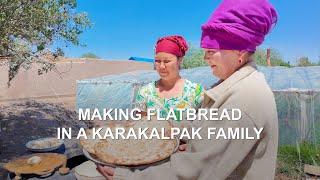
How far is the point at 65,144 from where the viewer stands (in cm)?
217

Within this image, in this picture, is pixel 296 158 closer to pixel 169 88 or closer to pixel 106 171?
pixel 169 88

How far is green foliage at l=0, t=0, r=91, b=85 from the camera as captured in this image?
5.19m

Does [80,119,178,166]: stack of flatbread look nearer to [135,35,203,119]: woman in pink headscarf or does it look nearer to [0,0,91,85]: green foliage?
[135,35,203,119]: woman in pink headscarf

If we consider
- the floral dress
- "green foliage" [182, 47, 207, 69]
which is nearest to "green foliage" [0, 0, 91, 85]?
the floral dress

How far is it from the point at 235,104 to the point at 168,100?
51.5 inches

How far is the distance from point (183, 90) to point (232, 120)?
53.3 inches

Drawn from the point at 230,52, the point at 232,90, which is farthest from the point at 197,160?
the point at 230,52

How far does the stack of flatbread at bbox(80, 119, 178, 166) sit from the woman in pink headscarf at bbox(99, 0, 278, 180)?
0.07 m

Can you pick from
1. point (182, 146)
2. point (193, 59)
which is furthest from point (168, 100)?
point (193, 59)

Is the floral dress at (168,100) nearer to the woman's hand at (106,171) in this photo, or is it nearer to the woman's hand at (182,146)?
the woman's hand at (182,146)

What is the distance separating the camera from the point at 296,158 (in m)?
6.15

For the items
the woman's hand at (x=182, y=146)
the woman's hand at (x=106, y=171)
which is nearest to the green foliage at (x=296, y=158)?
the woman's hand at (x=182, y=146)

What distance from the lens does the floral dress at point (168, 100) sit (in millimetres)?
2342

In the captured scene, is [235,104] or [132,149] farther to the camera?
[132,149]
